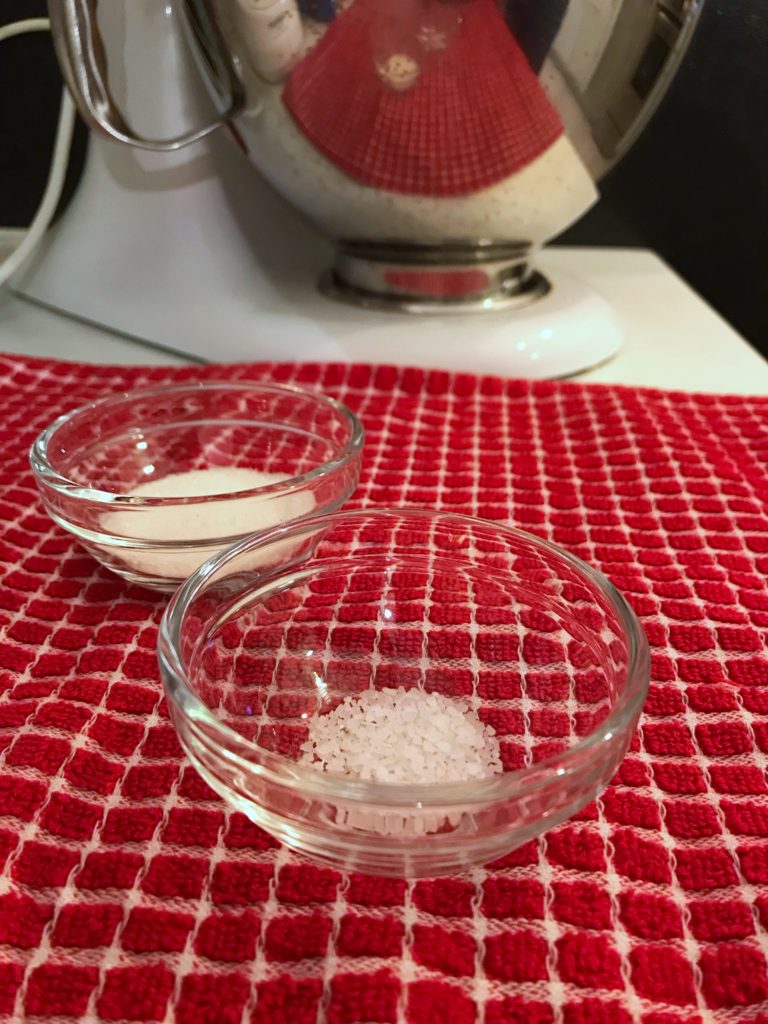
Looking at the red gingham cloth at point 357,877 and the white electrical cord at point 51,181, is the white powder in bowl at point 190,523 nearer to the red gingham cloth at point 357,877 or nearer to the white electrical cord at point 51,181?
the red gingham cloth at point 357,877

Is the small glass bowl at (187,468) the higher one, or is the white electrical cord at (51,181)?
the white electrical cord at (51,181)

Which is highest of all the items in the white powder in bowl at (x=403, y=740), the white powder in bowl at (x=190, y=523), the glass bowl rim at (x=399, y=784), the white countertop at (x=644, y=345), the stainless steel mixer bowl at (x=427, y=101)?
A: the stainless steel mixer bowl at (x=427, y=101)

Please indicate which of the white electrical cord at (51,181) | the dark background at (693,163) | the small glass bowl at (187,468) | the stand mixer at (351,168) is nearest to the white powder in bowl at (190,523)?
the small glass bowl at (187,468)

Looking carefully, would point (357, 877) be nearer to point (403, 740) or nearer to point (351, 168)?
point (403, 740)

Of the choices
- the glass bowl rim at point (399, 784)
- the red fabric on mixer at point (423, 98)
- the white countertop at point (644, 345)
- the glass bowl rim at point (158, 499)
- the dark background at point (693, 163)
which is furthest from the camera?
the dark background at point (693, 163)

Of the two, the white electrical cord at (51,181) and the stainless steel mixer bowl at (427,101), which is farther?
the white electrical cord at (51,181)

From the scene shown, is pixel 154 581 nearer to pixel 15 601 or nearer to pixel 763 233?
pixel 15 601
